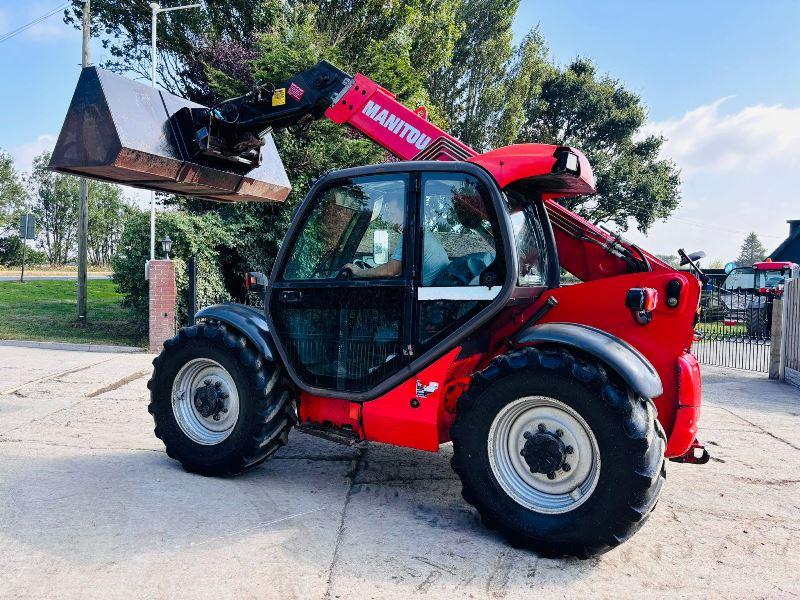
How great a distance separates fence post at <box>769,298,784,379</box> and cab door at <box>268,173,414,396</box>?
8.61 m

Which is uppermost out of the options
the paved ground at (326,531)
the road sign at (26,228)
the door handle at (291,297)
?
the road sign at (26,228)

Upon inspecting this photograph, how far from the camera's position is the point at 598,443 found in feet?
9.81

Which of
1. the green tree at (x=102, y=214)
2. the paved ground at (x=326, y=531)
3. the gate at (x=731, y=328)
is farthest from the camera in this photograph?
the green tree at (x=102, y=214)

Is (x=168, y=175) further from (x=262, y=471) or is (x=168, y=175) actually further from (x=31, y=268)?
(x=31, y=268)

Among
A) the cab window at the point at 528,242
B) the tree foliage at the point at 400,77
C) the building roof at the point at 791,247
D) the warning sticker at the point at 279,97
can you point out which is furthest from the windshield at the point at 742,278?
the warning sticker at the point at 279,97

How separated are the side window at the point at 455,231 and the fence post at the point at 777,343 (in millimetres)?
8335

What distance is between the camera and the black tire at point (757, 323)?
14998 mm

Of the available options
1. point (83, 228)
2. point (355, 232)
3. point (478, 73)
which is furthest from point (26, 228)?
point (355, 232)

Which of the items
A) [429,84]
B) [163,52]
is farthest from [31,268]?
[429,84]

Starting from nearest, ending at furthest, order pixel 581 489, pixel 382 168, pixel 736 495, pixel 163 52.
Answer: pixel 581 489
pixel 382 168
pixel 736 495
pixel 163 52

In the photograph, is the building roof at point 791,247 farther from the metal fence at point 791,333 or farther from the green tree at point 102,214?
the green tree at point 102,214

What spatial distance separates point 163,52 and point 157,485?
19.5m

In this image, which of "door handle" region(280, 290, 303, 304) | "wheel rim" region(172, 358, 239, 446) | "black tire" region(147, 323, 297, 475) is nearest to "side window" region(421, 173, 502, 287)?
"door handle" region(280, 290, 303, 304)

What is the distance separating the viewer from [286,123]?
16.3ft
